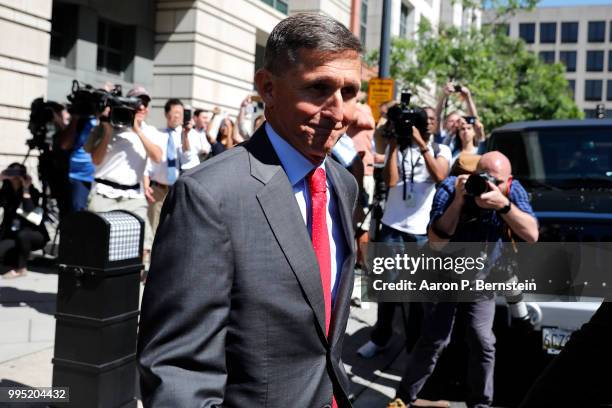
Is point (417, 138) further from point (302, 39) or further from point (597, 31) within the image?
point (597, 31)

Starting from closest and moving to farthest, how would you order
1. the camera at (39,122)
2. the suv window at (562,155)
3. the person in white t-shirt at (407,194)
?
the person in white t-shirt at (407,194), the suv window at (562,155), the camera at (39,122)

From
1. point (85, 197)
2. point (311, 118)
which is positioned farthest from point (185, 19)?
point (311, 118)

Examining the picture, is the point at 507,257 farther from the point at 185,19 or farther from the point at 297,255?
the point at 185,19

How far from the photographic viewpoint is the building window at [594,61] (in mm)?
93500

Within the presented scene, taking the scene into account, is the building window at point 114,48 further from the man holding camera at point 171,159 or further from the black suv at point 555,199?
the black suv at point 555,199

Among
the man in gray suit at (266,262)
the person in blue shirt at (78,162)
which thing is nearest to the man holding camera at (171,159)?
the person in blue shirt at (78,162)

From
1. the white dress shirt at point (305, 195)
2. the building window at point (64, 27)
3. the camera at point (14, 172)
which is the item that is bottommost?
the white dress shirt at point (305, 195)

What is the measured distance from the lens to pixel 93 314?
4.09 meters

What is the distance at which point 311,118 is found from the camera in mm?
1899

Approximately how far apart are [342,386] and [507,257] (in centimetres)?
307

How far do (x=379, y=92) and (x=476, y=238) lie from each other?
7.55 metres

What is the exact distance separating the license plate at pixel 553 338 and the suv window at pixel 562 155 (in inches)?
69.2

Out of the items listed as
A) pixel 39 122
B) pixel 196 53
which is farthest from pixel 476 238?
pixel 196 53

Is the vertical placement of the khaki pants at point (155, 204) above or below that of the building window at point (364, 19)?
below
